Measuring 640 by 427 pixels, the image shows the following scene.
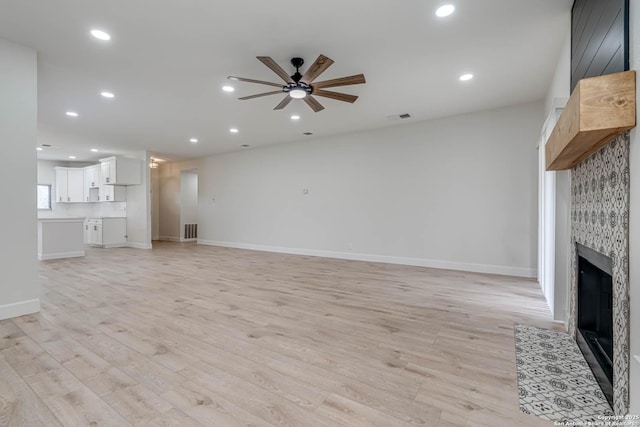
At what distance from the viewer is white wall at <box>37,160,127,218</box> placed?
9.26m

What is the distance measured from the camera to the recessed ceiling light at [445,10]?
2.50 metres

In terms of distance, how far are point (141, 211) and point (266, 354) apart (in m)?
8.01

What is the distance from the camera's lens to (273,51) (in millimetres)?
3213

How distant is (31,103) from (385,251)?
5.70m

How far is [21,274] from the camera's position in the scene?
301 centimetres

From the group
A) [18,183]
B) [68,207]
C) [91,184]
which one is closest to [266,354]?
[18,183]

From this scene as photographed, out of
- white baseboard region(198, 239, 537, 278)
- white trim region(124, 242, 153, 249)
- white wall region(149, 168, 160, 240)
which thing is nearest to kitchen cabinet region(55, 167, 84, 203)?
white wall region(149, 168, 160, 240)

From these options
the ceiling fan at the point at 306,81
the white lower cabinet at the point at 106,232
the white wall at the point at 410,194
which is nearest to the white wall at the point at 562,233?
the ceiling fan at the point at 306,81

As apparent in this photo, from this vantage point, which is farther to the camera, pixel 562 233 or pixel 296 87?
pixel 296 87

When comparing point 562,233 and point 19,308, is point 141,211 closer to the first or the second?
point 19,308

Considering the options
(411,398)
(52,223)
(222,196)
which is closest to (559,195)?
(411,398)

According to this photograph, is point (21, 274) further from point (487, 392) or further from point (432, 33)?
point (432, 33)

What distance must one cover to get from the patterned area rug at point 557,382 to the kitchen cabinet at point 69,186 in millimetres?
11924

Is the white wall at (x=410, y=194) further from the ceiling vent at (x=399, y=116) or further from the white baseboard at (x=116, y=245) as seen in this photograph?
the white baseboard at (x=116, y=245)
